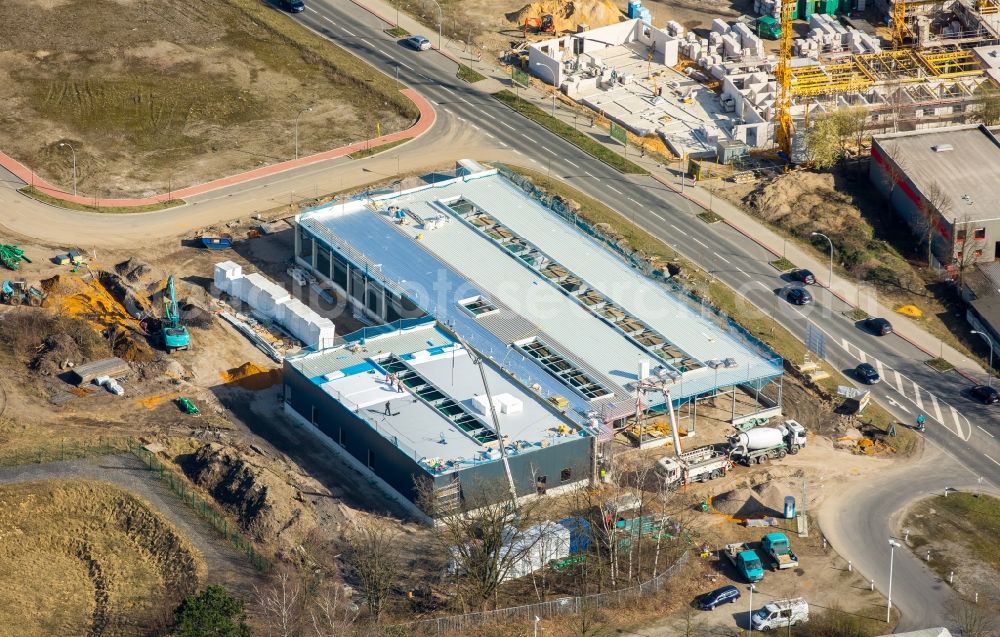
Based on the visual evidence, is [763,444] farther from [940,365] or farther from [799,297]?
[799,297]

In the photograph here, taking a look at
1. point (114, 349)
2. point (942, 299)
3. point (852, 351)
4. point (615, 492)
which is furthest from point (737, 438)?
point (114, 349)

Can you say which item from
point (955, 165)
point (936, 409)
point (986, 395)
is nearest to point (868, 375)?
point (936, 409)

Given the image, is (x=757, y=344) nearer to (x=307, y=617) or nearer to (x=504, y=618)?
(x=504, y=618)

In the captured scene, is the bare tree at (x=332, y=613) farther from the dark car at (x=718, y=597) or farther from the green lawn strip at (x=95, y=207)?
the green lawn strip at (x=95, y=207)

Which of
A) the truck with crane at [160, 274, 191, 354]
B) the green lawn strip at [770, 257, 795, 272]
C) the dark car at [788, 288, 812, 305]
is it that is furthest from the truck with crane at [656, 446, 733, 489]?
the truck with crane at [160, 274, 191, 354]

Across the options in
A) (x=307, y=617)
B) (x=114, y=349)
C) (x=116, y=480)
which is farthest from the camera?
(x=114, y=349)

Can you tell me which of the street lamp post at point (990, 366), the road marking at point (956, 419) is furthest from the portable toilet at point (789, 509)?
the street lamp post at point (990, 366)

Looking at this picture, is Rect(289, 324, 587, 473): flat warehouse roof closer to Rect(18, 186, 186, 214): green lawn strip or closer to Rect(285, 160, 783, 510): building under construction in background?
Rect(285, 160, 783, 510): building under construction in background
